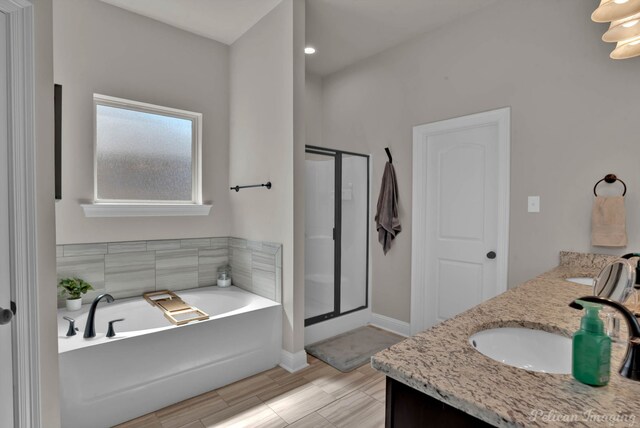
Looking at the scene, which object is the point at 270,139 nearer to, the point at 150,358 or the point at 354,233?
the point at 354,233

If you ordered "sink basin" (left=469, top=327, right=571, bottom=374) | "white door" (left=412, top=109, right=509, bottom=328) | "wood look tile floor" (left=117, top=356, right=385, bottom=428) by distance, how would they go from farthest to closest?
1. "white door" (left=412, top=109, right=509, bottom=328)
2. "wood look tile floor" (left=117, top=356, right=385, bottom=428)
3. "sink basin" (left=469, top=327, right=571, bottom=374)

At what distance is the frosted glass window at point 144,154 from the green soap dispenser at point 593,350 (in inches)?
120

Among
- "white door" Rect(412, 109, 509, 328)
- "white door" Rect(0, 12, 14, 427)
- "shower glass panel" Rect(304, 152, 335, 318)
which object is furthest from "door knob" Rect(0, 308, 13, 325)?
"white door" Rect(412, 109, 509, 328)

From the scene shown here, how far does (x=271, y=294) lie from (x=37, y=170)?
1.84 m

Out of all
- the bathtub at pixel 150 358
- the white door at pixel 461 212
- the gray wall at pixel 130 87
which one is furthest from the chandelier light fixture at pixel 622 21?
the gray wall at pixel 130 87

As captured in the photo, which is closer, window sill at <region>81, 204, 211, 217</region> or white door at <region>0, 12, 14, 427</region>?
white door at <region>0, 12, 14, 427</region>

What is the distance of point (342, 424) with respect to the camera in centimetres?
193

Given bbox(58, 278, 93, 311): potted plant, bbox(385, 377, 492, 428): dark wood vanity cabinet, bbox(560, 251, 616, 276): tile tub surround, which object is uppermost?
bbox(560, 251, 616, 276): tile tub surround

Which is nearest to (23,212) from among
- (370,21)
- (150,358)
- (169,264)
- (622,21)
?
(150,358)

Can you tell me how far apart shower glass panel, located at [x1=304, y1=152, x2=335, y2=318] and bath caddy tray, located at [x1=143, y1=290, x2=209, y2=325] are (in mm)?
1022

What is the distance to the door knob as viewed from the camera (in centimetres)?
120

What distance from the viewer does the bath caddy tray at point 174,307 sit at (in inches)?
91.2

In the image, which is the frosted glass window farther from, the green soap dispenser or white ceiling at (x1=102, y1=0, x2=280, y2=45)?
the green soap dispenser
